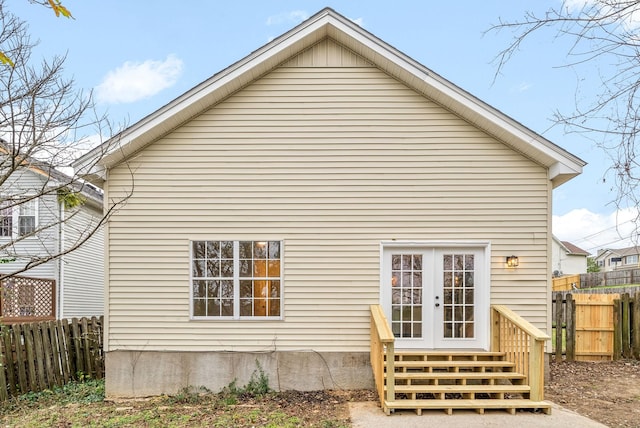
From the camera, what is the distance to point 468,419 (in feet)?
18.8

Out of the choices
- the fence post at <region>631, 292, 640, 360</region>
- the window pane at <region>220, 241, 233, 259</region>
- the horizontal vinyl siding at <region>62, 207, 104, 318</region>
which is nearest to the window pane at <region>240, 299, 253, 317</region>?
the window pane at <region>220, 241, 233, 259</region>

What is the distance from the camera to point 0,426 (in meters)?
5.89

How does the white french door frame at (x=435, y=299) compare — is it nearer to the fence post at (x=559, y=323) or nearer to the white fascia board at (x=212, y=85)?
the fence post at (x=559, y=323)

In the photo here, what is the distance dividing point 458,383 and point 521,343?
1141mm

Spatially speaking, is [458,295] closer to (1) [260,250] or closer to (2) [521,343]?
(2) [521,343]

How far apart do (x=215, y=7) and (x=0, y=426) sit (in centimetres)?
1217

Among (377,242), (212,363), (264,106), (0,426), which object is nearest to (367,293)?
(377,242)

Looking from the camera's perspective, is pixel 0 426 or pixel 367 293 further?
pixel 367 293

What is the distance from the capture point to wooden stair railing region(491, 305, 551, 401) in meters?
6.05

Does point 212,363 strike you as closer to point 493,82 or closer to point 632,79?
A: point 493,82

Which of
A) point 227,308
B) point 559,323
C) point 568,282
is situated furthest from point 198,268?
point 568,282

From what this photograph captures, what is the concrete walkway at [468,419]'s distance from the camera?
5.51 meters

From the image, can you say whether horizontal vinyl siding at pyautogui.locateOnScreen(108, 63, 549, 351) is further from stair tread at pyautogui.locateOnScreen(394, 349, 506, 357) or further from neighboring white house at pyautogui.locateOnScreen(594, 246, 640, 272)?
neighboring white house at pyautogui.locateOnScreen(594, 246, 640, 272)

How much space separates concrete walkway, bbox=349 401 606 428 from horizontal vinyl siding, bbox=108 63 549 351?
4.90 ft
